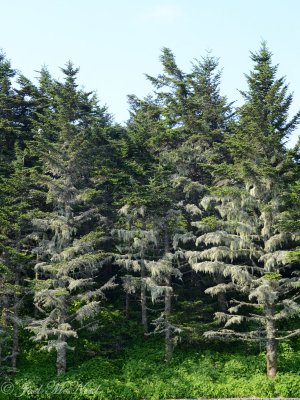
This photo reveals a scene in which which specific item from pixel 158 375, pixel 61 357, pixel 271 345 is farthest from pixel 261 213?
pixel 61 357

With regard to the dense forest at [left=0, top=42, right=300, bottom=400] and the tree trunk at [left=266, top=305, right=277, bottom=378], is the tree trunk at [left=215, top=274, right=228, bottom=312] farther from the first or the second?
the tree trunk at [left=266, top=305, right=277, bottom=378]

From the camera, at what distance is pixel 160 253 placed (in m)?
30.3

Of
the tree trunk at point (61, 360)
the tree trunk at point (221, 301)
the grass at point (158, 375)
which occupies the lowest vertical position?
the grass at point (158, 375)

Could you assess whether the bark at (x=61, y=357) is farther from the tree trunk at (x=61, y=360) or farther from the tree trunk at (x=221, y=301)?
the tree trunk at (x=221, y=301)

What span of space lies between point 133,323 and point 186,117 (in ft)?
46.9

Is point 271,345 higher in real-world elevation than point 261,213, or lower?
lower

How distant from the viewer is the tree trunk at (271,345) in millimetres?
21219

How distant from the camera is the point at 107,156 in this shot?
3030cm

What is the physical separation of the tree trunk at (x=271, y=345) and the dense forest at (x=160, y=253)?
5 cm

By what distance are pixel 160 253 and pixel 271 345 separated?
35.7 ft

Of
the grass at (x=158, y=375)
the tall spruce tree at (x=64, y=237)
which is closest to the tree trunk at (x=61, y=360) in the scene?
the tall spruce tree at (x=64, y=237)

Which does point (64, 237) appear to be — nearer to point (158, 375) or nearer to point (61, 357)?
point (61, 357)

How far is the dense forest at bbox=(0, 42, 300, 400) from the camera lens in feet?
71.0

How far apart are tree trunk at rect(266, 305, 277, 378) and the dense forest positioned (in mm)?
54
